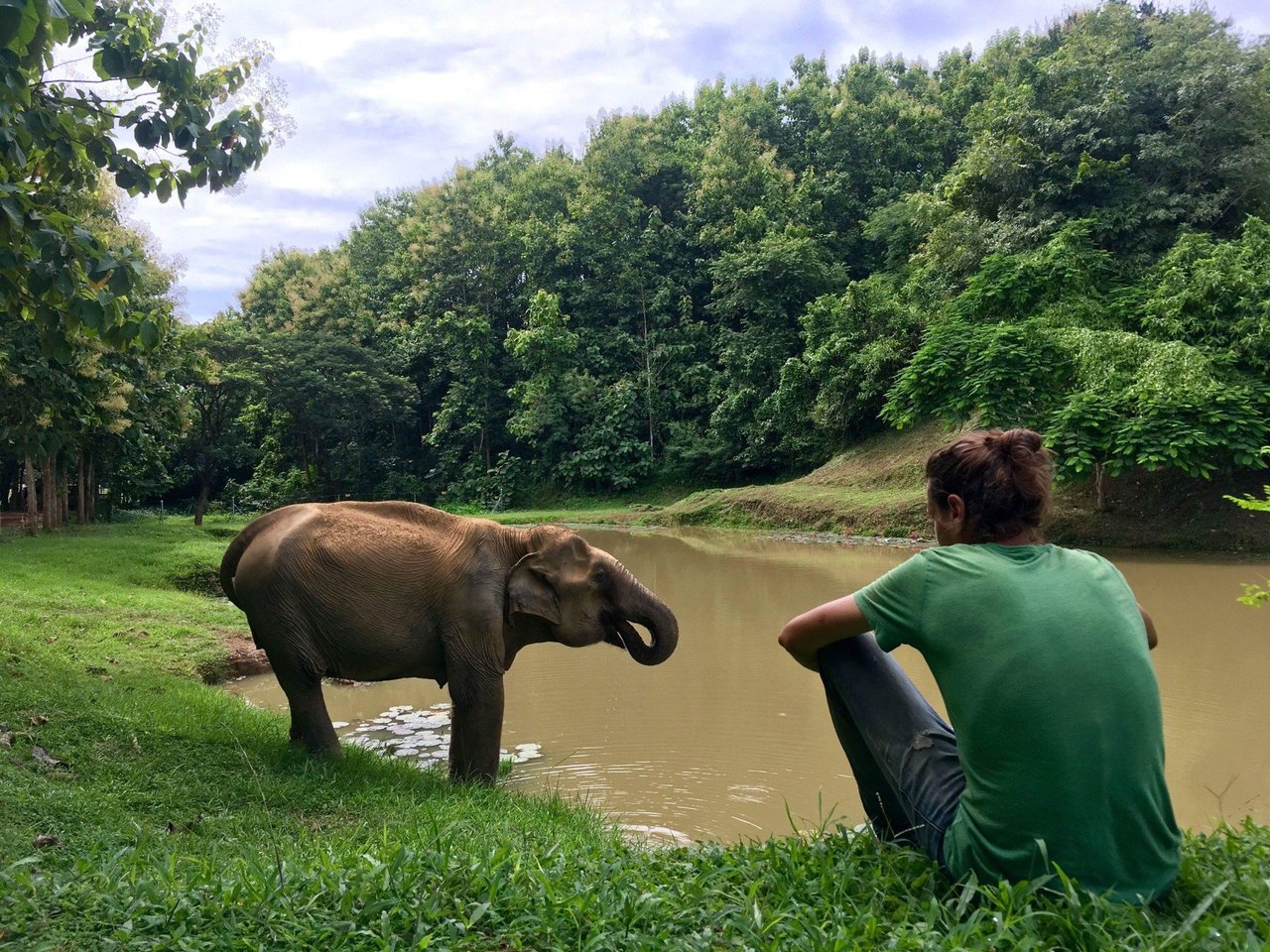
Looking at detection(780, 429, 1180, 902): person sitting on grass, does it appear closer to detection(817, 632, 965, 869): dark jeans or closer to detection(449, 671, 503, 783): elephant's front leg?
detection(817, 632, 965, 869): dark jeans

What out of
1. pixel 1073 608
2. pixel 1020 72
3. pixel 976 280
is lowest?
pixel 1073 608

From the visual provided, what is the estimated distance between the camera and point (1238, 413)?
569 inches

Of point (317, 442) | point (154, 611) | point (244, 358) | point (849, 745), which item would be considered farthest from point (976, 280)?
point (317, 442)

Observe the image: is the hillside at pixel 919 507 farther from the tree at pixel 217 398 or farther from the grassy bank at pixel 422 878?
the tree at pixel 217 398

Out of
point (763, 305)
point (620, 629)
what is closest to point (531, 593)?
point (620, 629)

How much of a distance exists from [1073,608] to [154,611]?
973 centimetres

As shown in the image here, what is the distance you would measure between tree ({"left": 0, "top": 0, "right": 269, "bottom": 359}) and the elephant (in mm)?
1422

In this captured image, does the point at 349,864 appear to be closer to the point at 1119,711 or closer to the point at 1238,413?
the point at 1119,711

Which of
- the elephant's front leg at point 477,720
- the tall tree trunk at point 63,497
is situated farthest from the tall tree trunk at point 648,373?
the elephant's front leg at point 477,720

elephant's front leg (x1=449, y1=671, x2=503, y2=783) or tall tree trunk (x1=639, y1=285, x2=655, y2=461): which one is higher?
tall tree trunk (x1=639, y1=285, x2=655, y2=461)

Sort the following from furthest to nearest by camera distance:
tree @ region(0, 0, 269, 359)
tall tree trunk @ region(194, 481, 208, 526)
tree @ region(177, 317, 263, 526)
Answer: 1. tree @ region(177, 317, 263, 526)
2. tall tree trunk @ region(194, 481, 208, 526)
3. tree @ region(0, 0, 269, 359)

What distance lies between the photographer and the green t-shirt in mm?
2059

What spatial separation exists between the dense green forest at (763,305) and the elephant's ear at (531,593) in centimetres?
251

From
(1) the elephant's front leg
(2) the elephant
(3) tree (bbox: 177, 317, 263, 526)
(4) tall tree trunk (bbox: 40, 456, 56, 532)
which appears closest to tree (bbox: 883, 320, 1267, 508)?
(2) the elephant
